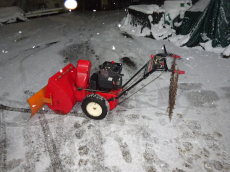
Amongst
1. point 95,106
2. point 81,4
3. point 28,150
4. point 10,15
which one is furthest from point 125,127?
point 81,4

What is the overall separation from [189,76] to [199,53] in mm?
2150

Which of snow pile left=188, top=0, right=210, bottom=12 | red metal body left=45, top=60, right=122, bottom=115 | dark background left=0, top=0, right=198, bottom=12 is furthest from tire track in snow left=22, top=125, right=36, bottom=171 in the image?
dark background left=0, top=0, right=198, bottom=12

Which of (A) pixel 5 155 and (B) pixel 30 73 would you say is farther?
(B) pixel 30 73

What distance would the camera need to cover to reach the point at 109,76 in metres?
3.23

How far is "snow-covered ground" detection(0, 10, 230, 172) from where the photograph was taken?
9.11 ft

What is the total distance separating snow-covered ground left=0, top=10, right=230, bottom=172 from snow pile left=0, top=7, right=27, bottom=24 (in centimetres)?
448

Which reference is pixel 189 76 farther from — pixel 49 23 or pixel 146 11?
pixel 49 23

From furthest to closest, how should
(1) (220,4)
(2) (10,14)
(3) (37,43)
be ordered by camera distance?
1. (2) (10,14)
2. (3) (37,43)
3. (1) (220,4)

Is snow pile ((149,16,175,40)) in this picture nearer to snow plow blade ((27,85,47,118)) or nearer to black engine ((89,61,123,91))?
black engine ((89,61,123,91))

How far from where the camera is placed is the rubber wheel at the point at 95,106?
3.16 m

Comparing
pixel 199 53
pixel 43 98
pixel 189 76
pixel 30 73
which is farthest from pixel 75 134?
pixel 199 53

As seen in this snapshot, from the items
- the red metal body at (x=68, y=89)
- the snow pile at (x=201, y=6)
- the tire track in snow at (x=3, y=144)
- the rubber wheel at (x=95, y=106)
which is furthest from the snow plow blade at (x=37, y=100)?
the snow pile at (x=201, y=6)

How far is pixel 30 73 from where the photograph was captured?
518 cm

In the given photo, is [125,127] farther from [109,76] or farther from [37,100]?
[37,100]
